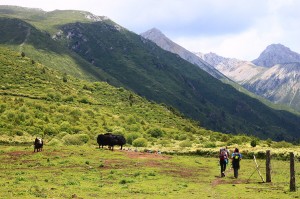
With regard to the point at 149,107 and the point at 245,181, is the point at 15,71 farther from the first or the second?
the point at 245,181

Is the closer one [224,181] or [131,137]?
[224,181]

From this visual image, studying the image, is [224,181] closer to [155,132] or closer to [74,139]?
[74,139]

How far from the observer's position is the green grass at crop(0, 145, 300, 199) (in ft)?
87.8

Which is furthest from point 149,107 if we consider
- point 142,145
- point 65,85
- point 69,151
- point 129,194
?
point 129,194

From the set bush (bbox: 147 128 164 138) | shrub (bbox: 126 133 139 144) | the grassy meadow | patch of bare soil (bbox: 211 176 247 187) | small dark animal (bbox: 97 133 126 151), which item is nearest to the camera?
the grassy meadow

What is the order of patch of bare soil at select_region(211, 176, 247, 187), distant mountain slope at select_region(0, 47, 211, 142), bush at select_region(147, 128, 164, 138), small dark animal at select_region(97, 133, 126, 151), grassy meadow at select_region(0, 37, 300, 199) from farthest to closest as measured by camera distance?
bush at select_region(147, 128, 164, 138), distant mountain slope at select_region(0, 47, 211, 142), small dark animal at select_region(97, 133, 126, 151), patch of bare soil at select_region(211, 176, 247, 187), grassy meadow at select_region(0, 37, 300, 199)

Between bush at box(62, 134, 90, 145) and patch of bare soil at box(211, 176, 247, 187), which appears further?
bush at box(62, 134, 90, 145)

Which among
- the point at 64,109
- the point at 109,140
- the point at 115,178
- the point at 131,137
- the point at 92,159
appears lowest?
the point at 115,178

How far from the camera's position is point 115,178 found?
3450 centimetres

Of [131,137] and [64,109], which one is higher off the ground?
[64,109]

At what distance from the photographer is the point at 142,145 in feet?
266

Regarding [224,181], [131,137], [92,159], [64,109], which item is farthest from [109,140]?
[64,109]

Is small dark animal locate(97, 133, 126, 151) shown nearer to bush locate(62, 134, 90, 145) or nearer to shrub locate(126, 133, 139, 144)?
bush locate(62, 134, 90, 145)

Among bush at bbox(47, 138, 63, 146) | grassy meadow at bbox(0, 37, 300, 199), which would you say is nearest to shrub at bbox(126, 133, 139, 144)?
grassy meadow at bbox(0, 37, 300, 199)
